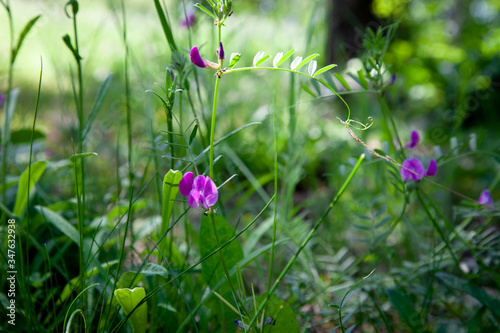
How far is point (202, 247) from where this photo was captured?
819mm

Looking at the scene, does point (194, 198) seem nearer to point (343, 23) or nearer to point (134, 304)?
point (134, 304)

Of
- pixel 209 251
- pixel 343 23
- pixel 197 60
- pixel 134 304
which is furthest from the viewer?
pixel 343 23

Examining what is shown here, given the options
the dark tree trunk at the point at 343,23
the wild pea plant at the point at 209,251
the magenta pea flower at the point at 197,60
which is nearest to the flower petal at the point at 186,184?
the wild pea plant at the point at 209,251

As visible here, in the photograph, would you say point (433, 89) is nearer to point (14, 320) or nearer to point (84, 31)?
point (14, 320)

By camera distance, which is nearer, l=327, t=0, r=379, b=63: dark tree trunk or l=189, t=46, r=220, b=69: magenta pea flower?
l=189, t=46, r=220, b=69: magenta pea flower

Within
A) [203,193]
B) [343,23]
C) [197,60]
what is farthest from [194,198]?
[343,23]

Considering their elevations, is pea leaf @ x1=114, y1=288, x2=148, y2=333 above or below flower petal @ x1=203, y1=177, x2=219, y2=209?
below

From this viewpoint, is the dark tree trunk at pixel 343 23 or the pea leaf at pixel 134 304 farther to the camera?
the dark tree trunk at pixel 343 23

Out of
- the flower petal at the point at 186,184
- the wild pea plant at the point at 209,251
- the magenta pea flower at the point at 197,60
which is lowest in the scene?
the wild pea plant at the point at 209,251

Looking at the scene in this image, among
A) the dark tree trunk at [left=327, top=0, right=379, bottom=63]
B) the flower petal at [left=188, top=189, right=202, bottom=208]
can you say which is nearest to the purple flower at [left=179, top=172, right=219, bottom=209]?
the flower petal at [left=188, top=189, right=202, bottom=208]

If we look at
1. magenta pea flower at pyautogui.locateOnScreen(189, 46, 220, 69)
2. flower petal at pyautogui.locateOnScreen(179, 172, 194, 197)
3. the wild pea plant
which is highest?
magenta pea flower at pyautogui.locateOnScreen(189, 46, 220, 69)

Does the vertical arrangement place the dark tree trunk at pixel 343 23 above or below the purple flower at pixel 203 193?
above

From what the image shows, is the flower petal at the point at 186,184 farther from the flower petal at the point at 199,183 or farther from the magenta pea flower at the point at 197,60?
the magenta pea flower at the point at 197,60

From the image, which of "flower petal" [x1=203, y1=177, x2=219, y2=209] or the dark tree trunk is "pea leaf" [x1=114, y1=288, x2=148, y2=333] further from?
the dark tree trunk
